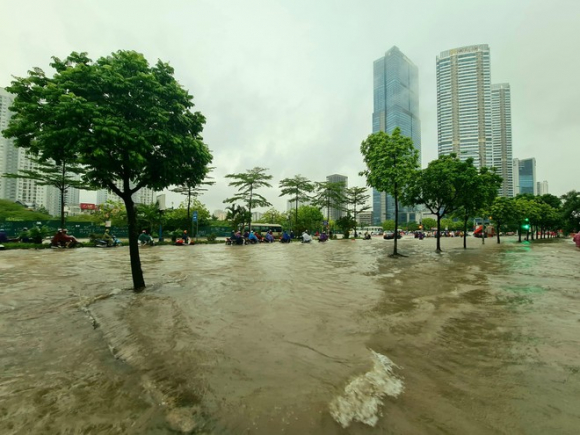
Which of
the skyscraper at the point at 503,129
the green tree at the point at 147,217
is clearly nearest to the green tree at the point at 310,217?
the green tree at the point at 147,217

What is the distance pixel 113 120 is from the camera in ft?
19.8

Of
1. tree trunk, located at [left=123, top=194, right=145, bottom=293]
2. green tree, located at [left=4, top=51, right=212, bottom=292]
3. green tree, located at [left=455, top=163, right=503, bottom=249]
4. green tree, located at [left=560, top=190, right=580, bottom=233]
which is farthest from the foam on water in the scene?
green tree, located at [left=560, top=190, right=580, bottom=233]

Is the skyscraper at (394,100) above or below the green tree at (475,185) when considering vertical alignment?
above

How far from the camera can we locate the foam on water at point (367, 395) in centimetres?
245

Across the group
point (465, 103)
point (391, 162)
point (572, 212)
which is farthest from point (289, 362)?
point (465, 103)

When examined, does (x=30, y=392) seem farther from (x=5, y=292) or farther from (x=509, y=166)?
(x=509, y=166)

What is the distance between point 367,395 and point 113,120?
7.06 metres

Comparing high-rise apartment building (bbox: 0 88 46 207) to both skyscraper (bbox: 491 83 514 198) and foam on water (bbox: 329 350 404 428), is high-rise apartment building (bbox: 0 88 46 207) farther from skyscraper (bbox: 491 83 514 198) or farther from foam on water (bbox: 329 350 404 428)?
skyscraper (bbox: 491 83 514 198)

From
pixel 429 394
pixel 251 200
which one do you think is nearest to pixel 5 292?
pixel 429 394

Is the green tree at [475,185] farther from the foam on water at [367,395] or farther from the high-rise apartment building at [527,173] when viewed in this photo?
the high-rise apartment building at [527,173]

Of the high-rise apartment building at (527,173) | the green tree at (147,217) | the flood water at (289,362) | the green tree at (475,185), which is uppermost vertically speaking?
the high-rise apartment building at (527,173)

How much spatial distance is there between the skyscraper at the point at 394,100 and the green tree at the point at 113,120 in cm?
12450

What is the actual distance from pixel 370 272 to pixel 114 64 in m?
10.6

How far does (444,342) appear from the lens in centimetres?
409
